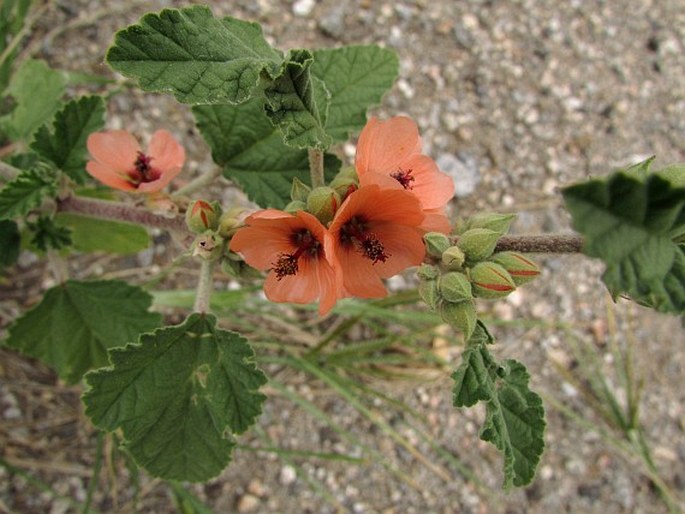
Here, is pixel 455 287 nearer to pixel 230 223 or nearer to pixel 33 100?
pixel 230 223

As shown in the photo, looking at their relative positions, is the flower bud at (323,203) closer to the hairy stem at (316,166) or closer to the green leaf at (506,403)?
the hairy stem at (316,166)

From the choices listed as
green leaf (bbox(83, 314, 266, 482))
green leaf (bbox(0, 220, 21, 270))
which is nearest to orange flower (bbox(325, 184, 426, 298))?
green leaf (bbox(83, 314, 266, 482))

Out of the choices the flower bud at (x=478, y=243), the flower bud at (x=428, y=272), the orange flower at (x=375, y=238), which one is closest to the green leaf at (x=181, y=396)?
the orange flower at (x=375, y=238)

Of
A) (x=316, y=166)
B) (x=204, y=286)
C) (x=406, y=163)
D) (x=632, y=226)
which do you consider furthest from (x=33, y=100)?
(x=632, y=226)

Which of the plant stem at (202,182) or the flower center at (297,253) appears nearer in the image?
the flower center at (297,253)

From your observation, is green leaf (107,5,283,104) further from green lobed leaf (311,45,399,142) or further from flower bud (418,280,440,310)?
green lobed leaf (311,45,399,142)

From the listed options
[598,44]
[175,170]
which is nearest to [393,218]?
[175,170]

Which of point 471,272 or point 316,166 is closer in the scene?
point 471,272
